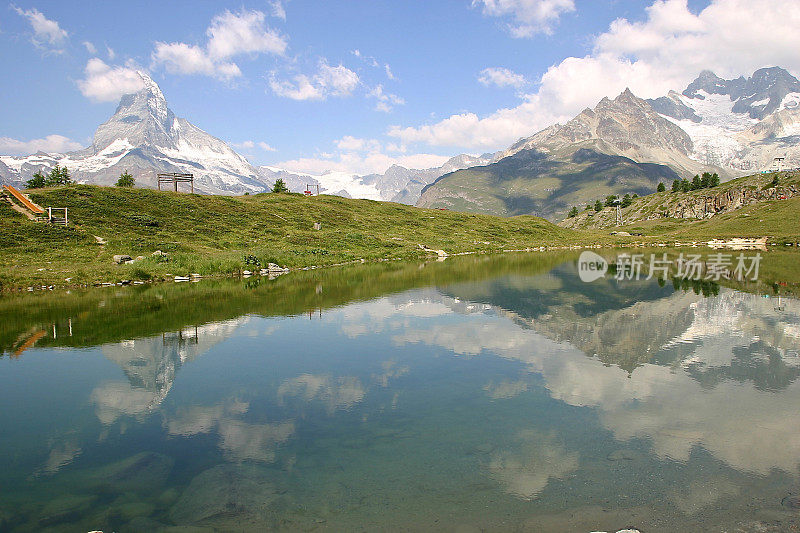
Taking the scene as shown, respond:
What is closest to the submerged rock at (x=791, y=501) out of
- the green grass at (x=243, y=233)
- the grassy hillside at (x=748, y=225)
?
the green grass at (x=243, y=233)

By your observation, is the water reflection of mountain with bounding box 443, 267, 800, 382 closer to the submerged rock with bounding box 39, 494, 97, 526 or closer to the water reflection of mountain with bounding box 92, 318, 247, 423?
the water reflection of mountain with bounding box 92, 318, 247, 423

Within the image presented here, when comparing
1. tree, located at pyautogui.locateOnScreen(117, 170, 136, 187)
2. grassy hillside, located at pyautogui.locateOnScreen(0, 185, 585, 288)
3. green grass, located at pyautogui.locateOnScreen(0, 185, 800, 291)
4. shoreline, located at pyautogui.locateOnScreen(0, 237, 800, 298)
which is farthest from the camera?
tree, located at pyautogui.locateOnScreen(117, 170, 136, 187)

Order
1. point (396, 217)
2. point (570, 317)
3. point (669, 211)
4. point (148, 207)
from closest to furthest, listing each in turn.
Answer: point (570, 317) → point (148, 207) → point (396, 217) → point (669, 211)

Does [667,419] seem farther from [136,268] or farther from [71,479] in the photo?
[136,268]

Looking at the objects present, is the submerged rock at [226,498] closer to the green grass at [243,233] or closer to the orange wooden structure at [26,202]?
the green grass at [243,233]

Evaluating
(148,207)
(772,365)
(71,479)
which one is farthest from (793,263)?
(148,207)

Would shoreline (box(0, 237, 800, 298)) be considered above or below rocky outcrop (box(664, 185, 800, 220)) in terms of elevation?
below

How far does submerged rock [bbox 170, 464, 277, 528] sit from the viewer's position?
883cm

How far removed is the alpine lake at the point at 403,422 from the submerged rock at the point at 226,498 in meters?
0.04

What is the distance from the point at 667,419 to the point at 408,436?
7483 mm

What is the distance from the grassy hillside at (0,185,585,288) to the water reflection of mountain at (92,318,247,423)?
25706mm

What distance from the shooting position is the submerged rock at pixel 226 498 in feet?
29.0

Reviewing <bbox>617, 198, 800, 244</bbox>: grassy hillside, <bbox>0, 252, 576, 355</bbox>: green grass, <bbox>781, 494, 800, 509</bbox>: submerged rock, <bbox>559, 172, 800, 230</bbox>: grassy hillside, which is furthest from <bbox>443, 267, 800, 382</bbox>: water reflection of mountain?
<bbox>559, 172, 800, 230</bbox>: grassy hillside

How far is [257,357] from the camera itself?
66.2 ft
